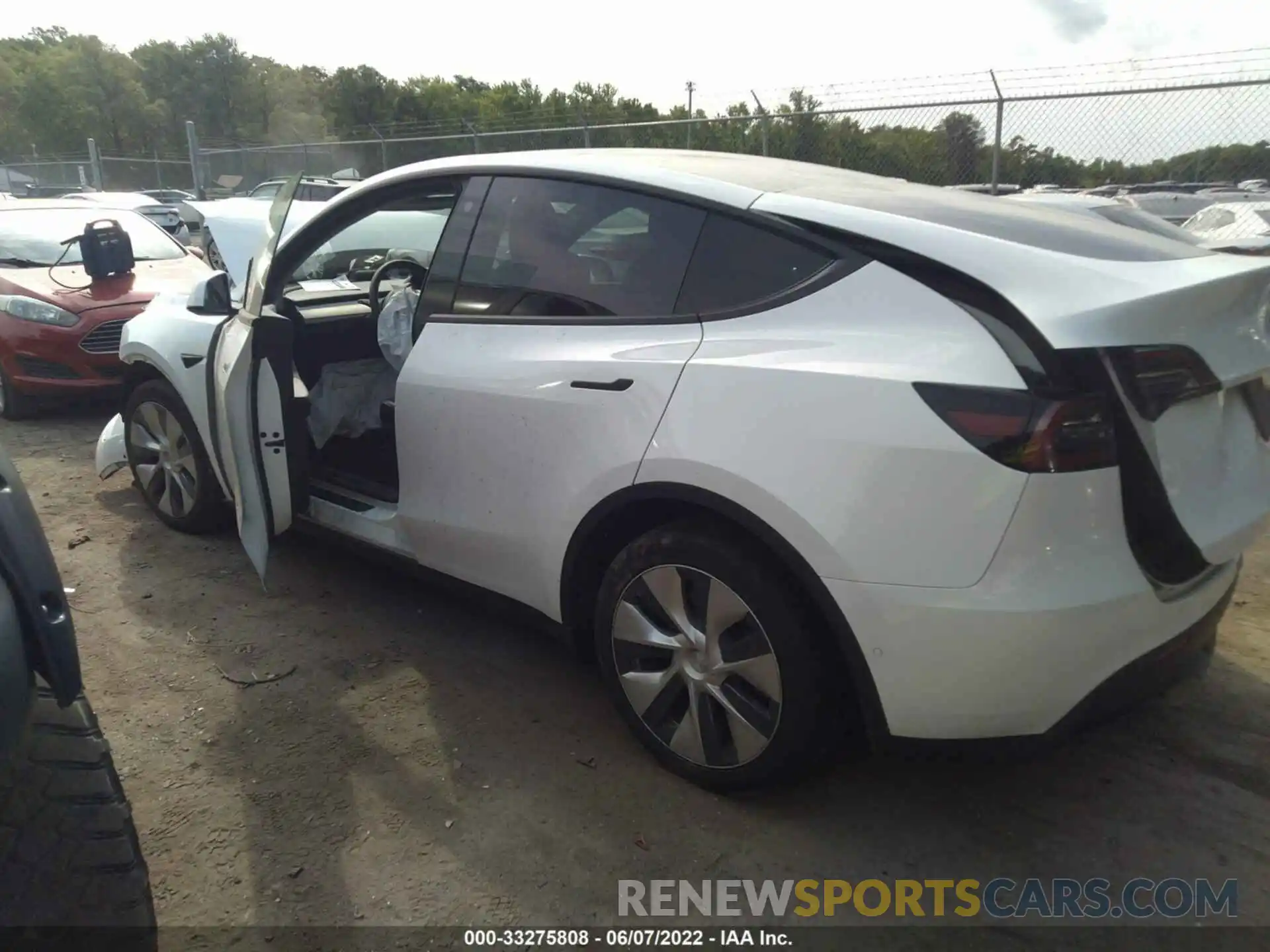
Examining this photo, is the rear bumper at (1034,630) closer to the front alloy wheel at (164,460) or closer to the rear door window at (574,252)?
the rear door window at (574,252)

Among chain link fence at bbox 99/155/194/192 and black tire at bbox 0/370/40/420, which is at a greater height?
chain link fence at bbox 99/155/194/192

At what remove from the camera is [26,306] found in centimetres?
634

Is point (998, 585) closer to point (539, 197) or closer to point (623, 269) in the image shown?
point (623, 269)

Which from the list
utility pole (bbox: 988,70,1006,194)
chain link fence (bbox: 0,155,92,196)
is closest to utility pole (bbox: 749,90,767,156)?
utility pole (bbox: 988,70,1006,194)

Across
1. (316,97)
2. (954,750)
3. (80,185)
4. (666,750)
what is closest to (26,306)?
(666,750)

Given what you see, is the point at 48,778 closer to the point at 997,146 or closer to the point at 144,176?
the point at 997,146

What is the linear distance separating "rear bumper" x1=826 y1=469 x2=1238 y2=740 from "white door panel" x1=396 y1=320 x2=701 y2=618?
2.42 ft

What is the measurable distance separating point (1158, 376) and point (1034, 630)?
616mm

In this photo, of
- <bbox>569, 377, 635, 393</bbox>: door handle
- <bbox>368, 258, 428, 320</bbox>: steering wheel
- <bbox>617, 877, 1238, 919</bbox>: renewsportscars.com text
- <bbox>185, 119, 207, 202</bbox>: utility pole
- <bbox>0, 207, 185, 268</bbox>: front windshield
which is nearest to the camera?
<bbox>617, 877, 1238, 919</bbox>: renewsportscars.com text

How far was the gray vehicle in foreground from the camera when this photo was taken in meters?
1.45

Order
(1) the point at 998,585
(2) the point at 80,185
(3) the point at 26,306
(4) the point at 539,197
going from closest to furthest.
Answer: (1) the point at 998,585, (4) the point at 539,197, (3) the point at 26,306, (2) the point at 80,185

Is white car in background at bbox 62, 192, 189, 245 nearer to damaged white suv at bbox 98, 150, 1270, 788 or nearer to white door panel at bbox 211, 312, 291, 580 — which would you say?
white door panel at bbox 211, 312, 291, 580

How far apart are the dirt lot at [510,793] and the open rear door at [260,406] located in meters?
0.42

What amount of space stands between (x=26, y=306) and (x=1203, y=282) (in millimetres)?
7016
